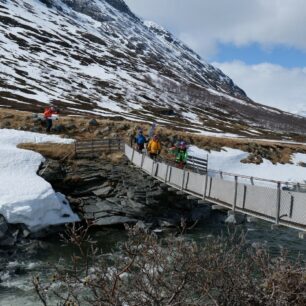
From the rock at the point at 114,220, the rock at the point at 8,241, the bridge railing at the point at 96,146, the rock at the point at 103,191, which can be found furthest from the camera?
the bridge railing at the point at 96,146

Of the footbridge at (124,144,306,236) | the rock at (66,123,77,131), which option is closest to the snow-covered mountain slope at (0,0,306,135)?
the rock at (66,123,77,131)

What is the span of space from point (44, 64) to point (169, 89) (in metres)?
40.9

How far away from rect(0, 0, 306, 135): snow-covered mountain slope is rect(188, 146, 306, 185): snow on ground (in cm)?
3153

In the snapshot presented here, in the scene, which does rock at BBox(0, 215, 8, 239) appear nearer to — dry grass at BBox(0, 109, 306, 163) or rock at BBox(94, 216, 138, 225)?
rock at BBox(94, 216, 138, 225)

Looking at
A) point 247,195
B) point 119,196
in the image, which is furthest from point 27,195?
point 247,195

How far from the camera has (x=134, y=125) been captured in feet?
132

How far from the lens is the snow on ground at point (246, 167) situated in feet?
122

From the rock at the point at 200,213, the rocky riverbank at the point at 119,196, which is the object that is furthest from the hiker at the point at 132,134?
the rock at the point at 200,213

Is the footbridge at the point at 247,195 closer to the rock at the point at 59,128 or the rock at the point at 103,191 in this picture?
the rock at the point at 103,191

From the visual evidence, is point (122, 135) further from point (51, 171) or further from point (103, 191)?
point (51, 171)

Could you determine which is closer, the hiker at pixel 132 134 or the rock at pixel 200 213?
the rock at pixel 200 213

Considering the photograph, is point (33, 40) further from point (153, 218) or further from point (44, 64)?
point (153, 218)

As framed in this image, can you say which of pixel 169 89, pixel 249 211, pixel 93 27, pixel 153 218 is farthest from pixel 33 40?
pixel 249 211

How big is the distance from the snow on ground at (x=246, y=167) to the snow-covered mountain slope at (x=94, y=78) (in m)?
31.5
